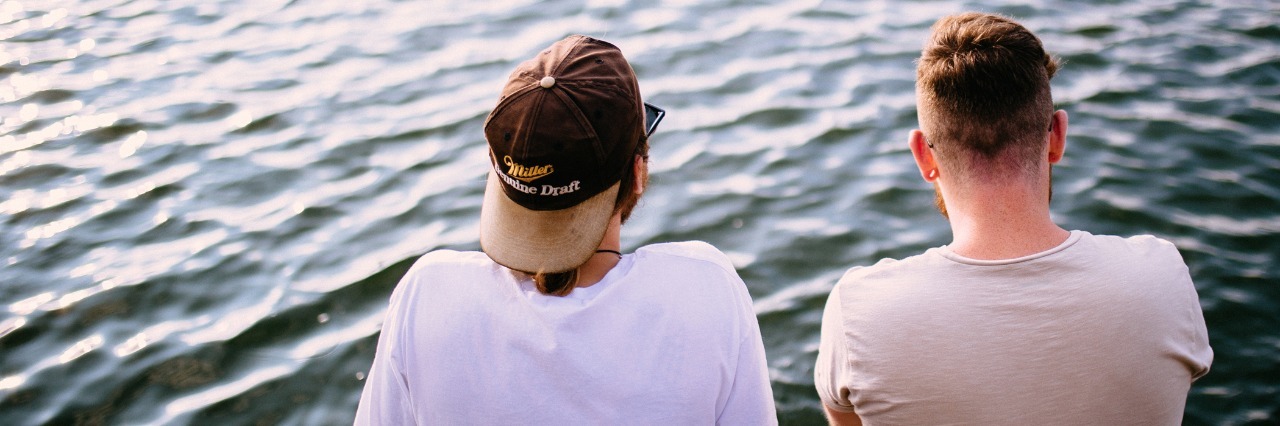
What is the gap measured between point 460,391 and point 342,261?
2578 mm

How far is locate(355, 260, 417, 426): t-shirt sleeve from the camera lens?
1.89 m

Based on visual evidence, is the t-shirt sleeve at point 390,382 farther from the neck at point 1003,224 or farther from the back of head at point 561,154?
the neck at point 1003,224

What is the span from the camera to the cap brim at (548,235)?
1.87 m

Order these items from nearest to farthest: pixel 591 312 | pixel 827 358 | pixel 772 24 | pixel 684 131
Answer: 1. pixel 591 312
2. pixel 827 358
3. pixel 684 131
4. pixel 772 24

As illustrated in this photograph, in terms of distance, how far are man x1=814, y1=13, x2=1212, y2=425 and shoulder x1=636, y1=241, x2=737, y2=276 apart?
33 cm

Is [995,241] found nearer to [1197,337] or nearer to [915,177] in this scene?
[1197,337]

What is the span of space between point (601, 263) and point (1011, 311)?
0.83 m

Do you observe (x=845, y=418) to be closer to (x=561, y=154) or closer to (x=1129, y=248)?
(x=1129, y=248)

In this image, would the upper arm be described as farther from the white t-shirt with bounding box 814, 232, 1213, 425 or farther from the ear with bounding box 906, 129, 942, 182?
the ear with bounding box 906, 129, 942, 182

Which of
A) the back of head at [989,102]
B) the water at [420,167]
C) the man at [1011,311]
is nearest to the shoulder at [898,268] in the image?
the man at [1011,311]

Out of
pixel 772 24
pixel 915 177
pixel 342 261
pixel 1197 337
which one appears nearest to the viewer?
pixel 1197 337

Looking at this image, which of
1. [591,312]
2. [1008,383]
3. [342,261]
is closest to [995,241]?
[1008,383]

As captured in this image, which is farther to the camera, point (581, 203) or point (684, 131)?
point (684, 131)

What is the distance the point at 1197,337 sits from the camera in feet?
6.35
